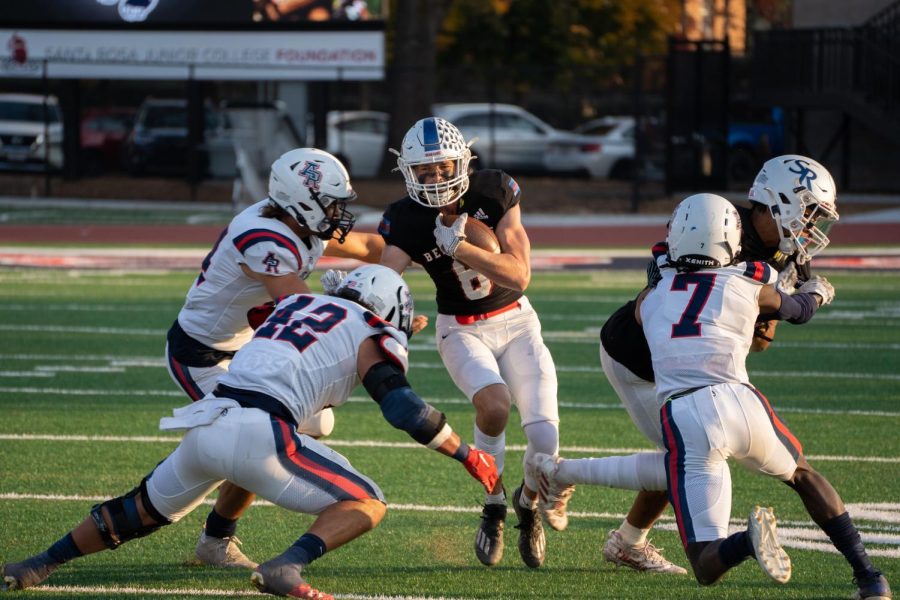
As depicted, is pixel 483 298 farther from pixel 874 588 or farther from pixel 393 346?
pixel 874 588

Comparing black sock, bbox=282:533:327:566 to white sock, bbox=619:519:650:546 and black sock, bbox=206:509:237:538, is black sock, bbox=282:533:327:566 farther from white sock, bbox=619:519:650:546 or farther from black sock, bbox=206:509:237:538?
white sock, bbox=619:519:650:546

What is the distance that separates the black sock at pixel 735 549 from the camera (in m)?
4.44

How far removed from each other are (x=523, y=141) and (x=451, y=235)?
67.7ft

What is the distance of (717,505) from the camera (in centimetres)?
471

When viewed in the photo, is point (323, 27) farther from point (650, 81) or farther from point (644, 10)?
point (650, 81)

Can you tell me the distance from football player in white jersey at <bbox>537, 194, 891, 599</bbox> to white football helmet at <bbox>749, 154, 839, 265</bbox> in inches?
14.3

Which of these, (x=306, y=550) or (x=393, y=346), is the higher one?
(x=393, y=346)

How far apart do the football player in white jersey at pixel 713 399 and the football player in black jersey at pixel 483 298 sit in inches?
23.4

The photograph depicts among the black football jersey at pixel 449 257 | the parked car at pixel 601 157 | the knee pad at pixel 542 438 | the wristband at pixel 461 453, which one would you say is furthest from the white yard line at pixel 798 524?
the parked car at pixel 601 157

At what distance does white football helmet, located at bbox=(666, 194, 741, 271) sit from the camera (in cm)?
496

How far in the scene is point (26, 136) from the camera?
25031 millimetres

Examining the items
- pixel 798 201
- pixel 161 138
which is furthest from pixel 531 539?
pixel 161 138

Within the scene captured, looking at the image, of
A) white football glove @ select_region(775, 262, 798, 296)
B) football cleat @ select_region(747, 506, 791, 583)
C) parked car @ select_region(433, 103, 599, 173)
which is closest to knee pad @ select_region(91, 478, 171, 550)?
football cleat @ select_region(747, 506, 791, 583)

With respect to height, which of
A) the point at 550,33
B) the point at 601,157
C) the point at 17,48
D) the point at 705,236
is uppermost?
the point at 550,33
